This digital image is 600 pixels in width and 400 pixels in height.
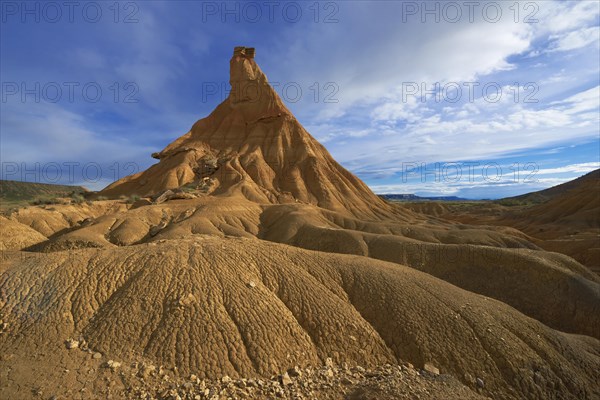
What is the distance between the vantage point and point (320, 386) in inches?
294

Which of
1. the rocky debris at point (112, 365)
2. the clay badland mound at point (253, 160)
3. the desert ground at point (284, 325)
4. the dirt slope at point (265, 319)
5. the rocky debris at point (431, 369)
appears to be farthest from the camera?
the clay badland mound at point (253, 160)

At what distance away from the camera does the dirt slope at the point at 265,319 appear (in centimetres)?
790

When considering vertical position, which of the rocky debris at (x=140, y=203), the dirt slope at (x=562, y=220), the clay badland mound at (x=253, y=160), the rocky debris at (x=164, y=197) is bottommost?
the dirt slope at (x=562, y=220)

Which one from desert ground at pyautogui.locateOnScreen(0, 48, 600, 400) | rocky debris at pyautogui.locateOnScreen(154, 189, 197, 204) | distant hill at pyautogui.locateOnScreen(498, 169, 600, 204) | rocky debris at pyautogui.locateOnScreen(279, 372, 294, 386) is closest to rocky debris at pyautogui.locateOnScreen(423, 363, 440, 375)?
desert ground at pyautogui.locateOnScreen(0, 48, 600, 400)

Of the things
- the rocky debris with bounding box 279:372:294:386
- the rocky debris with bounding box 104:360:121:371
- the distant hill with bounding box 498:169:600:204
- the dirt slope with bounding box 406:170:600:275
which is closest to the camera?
the rocky debris with bounding box 104:360:121:371

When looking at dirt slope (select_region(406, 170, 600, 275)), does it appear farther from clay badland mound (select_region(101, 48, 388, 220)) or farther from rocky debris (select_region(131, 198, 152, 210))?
rocky debris (select_region(131, 198, 152, 210))

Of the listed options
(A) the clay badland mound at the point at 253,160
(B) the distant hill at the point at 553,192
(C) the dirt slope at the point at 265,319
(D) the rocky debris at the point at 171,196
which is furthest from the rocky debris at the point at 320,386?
(B) the distant hill at the point at 553,192

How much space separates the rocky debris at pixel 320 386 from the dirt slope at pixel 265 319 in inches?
13.5

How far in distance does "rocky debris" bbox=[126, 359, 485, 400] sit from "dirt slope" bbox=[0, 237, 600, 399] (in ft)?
1.13

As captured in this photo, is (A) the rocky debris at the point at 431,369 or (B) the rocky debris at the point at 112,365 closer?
(B) the rocky debris at the point at 112,365

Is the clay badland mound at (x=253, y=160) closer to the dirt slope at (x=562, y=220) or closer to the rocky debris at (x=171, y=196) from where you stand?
the rocky debris at (x=171, y=196)

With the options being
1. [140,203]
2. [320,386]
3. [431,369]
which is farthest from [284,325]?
[140,203]

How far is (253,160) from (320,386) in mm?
43376

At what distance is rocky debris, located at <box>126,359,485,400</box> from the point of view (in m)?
6.76
